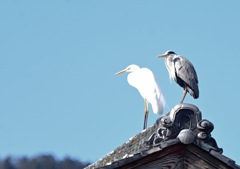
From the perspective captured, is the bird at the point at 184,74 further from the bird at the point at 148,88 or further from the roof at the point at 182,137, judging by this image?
the bird at the point at 148,88

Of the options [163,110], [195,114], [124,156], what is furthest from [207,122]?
[163,110]

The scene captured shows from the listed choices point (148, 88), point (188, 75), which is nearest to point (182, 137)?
point (188, 75)

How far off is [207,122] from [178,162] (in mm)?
759

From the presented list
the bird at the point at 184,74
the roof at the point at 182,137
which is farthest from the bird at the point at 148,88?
the roof at the point at 182,137

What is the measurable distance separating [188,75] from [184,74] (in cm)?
10

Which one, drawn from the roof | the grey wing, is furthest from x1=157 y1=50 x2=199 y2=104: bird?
the roof

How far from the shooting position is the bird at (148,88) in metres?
35.2

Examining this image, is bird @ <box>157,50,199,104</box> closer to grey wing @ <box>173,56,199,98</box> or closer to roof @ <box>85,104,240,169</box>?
grey wing @ <box>173,56,199,98</box>

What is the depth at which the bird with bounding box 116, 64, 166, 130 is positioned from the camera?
115ft

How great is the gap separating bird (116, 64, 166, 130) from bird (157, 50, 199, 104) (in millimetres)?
9745

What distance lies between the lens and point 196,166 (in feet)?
56.8

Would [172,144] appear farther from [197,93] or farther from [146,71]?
[146,71]

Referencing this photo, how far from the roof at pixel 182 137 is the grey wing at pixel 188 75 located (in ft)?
18.2

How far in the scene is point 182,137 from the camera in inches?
672
